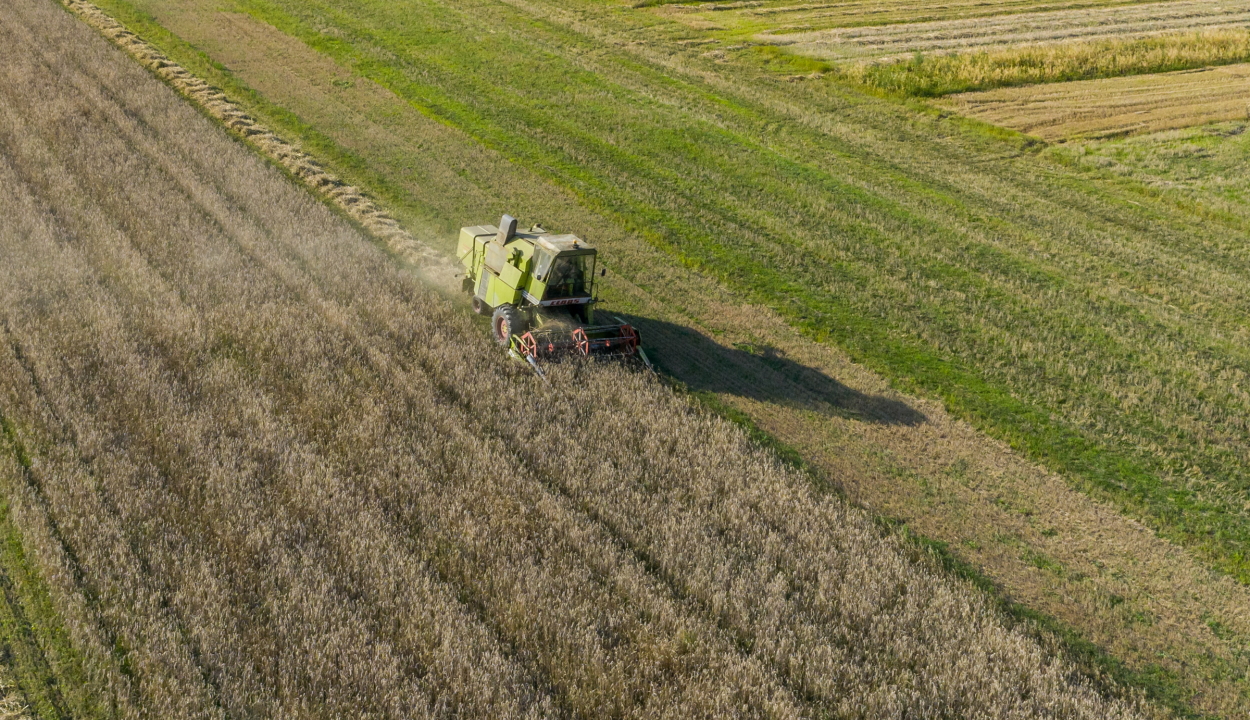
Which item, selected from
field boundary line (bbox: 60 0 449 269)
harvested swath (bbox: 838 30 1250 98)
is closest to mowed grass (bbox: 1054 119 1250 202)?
harvested swath (bbox: 838 30 1250 98)

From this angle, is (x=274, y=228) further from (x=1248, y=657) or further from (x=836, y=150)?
(x=1248, y=657)

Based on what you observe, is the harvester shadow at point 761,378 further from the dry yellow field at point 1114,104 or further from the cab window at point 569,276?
the dry yellow field at point 1114,104

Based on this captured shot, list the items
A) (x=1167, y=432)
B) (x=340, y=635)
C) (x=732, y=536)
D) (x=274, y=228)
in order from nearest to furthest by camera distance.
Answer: (x=340, y=635) < (x=732, y=536) < (x=1167, y=432) < (x=274, y=228)

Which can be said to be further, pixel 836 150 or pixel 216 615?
pixel 836 150

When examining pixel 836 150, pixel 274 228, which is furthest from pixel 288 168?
pixel 836 150

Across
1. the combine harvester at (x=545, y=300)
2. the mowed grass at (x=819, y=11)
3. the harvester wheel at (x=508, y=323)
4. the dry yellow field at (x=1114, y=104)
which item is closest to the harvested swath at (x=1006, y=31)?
the mowed grass at (x=819, y=11)

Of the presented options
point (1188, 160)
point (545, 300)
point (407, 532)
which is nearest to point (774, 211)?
point (545, 300)
